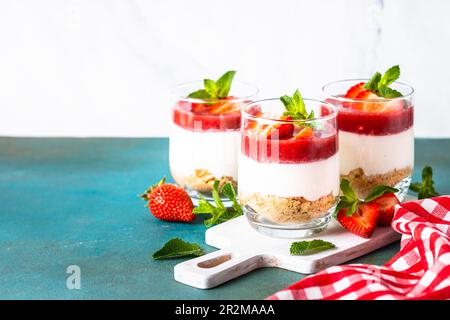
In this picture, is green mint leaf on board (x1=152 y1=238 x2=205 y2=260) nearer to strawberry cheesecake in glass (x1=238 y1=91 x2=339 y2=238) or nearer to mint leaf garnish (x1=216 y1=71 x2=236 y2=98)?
strawberry cheesecake in glass (x1=238 y1=91 x2=339 y2=238)

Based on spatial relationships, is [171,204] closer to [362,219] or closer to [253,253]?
[253,253]

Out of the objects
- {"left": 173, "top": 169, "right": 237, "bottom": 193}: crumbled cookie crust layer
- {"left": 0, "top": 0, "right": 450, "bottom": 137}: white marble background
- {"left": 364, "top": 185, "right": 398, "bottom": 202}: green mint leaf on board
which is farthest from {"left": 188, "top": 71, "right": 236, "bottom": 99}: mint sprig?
{"left": 0, "top": 0, "right": 450, "bottom": 137}: white marble background

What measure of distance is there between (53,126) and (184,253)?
1.14 m

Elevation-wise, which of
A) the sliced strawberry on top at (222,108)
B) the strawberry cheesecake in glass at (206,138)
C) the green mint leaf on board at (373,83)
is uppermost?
the green mint leaf on board at (373,83)

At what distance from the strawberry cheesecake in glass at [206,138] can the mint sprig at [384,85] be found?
25 cm

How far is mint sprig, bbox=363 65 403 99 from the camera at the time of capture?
1643 millimetres

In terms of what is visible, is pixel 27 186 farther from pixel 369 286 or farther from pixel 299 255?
pixel 369 286

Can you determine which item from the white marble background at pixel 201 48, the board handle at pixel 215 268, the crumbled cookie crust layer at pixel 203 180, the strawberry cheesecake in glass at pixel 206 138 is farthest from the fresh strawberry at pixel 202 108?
the white marble background at pixel 201 48

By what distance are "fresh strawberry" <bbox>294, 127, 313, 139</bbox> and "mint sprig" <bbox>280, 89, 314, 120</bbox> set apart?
2 centimetres

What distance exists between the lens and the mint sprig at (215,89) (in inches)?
68.2

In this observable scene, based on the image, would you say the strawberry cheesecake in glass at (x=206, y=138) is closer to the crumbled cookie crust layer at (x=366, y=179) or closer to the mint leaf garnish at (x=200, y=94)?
the mint leaf garnish at (x=200, y=94)

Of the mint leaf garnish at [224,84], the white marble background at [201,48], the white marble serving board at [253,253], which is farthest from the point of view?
the white marble background at [201,48]

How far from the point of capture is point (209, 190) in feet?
5.75

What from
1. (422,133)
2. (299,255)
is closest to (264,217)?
(299,255)
